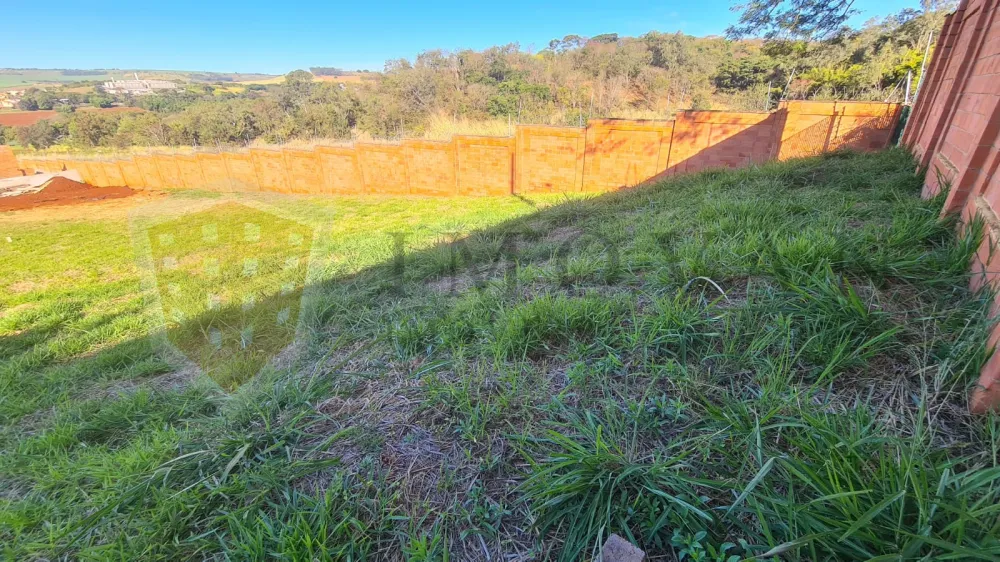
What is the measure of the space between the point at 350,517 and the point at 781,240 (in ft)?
7.61

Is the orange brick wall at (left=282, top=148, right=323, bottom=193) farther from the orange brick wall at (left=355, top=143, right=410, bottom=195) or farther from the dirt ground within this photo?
the dirt ground

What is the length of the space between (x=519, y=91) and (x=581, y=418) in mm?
22738

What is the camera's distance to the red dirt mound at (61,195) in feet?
50.9

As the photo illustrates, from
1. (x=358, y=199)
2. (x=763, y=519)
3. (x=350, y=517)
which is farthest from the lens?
(x=358, y=199)

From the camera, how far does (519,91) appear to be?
21266mm

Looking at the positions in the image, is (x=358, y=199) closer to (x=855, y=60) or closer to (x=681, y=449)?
(x=681, y=449)

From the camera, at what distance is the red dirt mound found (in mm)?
15503

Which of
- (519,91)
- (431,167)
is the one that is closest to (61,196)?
(431,167)

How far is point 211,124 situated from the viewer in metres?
24.0

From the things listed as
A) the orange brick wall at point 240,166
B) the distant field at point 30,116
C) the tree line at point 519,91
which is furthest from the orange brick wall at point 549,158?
the distant field at point 30,116

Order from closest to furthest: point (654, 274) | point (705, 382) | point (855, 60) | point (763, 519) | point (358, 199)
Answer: point (763, 519)
point (705, 382)
point (654, 274)
point (358, 199)
point (855, 60)

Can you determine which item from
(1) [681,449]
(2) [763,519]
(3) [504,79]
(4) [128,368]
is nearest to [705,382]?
(1) [681,449]

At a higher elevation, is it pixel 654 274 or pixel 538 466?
pixel 654 274

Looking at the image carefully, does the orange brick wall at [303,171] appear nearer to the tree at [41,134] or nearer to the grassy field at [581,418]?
the grassy field at [581,418]
